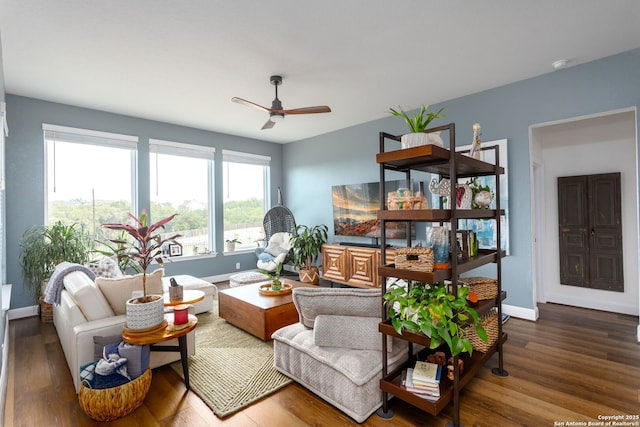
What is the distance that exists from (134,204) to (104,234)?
60cm

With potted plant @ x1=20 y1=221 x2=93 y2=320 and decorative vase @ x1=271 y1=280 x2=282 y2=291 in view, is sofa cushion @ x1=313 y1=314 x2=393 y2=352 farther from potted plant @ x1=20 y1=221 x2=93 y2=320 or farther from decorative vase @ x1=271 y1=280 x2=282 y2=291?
potted plant @ x1=20 y1=221 x2=93 y2=320

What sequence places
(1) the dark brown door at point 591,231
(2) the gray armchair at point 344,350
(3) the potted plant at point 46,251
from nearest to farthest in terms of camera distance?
1. (2) the gray armchair at point 344,350
2. (3) the potted plant at point 46,251
3. (1) the dark brown door at point 591,231

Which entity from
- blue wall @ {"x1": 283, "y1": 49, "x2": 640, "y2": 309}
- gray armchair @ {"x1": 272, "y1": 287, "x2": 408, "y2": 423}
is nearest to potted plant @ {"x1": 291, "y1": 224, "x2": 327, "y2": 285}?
blue wall @ {"x1": 283, "y1": 49, "x2": 640, "y2": 309}

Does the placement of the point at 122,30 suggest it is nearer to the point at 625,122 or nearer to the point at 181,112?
the point at 181,112

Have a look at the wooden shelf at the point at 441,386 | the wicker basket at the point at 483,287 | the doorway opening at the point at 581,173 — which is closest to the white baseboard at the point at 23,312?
the wooden shelf at the point at 441,386

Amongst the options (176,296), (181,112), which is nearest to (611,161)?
(176,296)

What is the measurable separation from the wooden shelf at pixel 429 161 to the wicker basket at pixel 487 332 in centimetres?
110

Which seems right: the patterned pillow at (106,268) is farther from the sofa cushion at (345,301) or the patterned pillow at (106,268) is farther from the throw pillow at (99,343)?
the sofa cushion at (345,301)

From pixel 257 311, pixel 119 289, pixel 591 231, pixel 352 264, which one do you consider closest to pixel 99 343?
pixel 119 289

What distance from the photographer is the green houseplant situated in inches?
146

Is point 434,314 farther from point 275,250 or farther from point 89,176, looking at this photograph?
point 89,176

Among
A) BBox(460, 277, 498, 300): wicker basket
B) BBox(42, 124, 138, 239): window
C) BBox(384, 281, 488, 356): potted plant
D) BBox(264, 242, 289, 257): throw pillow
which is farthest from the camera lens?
BBox(264, 242, 289, 257): throw pillow

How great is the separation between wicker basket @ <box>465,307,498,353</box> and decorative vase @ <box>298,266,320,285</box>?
3252 millimetres

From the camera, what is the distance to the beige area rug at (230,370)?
7.23ft
